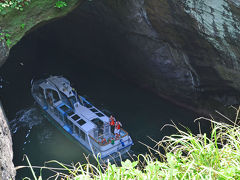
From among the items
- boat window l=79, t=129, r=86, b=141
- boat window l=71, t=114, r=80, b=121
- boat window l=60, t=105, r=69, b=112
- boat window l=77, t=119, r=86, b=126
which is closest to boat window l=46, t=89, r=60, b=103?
boat window l=60, t=105, r=69, b=112

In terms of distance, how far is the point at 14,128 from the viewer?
1678cm

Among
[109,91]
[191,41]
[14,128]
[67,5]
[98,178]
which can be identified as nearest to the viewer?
[98,178]

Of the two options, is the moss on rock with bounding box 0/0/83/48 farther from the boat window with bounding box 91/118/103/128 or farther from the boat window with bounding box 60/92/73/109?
the boat window with bounding box 91/118/103/128

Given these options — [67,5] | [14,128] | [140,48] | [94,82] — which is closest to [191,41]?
[140,48]

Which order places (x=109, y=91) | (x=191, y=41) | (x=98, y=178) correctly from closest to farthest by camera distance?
(x=98, y=178), (x=191, y=41), (x=109, y=91)

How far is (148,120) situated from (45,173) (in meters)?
6.93

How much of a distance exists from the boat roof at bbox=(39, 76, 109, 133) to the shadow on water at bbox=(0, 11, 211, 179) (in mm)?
1521

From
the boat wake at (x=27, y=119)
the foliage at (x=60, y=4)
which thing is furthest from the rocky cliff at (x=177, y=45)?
the boat wake at (x=27, y=119)

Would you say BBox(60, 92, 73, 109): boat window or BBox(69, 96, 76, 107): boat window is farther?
BBox(60, 92, 73, 109): boat window

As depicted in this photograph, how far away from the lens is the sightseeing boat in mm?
14312

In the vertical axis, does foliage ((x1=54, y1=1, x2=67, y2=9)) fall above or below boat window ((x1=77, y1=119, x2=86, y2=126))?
above

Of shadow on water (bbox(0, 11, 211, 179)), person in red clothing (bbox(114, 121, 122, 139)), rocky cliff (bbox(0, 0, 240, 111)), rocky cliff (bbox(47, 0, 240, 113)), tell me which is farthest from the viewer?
shadow on water (bbox(0, 11, 211, 179))

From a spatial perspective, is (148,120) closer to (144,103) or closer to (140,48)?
(144,103)

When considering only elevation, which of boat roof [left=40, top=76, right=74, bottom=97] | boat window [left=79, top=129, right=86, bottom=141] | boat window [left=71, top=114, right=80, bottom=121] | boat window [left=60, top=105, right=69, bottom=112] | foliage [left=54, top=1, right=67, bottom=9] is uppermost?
foliage [left=54, top=1, right=67, bottom=9]
